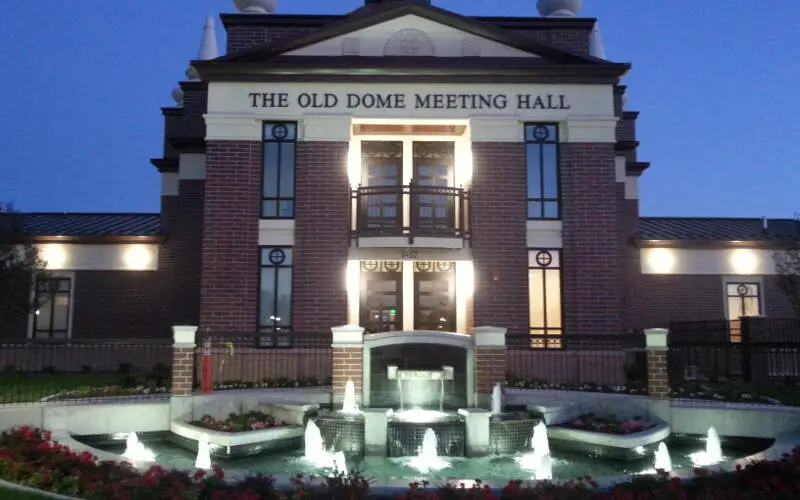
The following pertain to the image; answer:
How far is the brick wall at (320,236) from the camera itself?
18.4 meters

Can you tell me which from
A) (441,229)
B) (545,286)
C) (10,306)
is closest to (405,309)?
(441,229)

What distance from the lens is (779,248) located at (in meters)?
22.7

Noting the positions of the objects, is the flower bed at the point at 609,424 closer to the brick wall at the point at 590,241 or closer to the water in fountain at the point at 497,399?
the water in fountain at the point at 497,399

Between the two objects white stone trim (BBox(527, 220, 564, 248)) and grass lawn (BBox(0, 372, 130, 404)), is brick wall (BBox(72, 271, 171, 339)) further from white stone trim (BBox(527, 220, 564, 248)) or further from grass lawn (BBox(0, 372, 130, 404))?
white stone trim (BBox(527, 220, 564, 248))

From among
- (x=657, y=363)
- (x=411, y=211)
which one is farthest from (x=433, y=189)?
(x=657, y=363)

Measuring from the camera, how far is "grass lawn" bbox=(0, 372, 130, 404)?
13.9m

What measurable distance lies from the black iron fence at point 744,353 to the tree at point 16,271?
60.4ft

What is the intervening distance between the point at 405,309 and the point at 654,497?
1287cm

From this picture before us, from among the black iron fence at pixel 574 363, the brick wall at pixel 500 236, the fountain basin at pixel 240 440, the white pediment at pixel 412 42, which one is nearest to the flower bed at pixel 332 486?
the fountain basin at pixel 240 440

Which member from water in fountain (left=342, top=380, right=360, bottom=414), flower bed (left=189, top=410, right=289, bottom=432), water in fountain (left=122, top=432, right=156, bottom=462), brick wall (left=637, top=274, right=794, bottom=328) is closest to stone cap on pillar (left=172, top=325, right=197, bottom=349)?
flower bed (left=189, top=410, right=289, bottom=432)

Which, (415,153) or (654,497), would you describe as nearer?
(654,497)

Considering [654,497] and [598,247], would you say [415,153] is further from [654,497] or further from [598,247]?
[654,497]

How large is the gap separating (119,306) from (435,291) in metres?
10.2

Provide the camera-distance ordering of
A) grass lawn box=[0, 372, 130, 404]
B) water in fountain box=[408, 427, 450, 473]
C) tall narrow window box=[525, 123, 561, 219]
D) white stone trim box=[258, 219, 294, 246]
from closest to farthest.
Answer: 1. water in fountain box=[408, 427, 450, 473]
2. grass lawn box=[0, 372, 130, 404]
3. white stone trim box=[258, 219, 294, 246]
4. tall narrow window box=[525, 123, 561, 219]
